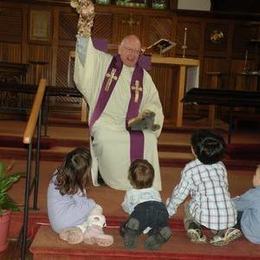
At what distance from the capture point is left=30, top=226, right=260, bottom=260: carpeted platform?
370cm

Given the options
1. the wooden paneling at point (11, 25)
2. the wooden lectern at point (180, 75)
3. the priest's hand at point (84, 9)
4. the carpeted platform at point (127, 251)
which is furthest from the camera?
the wooden paneling at point (11, 25)

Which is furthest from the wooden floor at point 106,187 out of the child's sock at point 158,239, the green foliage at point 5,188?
the child's sock at point 158,239

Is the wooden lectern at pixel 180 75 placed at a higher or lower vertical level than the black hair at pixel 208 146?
higher

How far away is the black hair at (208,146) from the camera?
3879mm

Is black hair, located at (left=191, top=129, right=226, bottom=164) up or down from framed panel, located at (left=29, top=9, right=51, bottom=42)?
down

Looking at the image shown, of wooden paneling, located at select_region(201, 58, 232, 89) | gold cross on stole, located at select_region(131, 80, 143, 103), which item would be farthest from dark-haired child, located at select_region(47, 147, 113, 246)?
wooden paneling, located at select_region(201, 58, 232, 89)

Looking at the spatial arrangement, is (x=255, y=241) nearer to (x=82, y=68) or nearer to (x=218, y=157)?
(x=218, y=157)

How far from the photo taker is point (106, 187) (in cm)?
528

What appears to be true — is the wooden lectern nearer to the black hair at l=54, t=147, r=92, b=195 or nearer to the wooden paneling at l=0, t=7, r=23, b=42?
the wooden paneling at l=0, t=7, r=23, b=42

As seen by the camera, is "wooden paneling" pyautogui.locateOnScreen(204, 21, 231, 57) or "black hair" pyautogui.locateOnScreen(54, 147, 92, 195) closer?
"black hair" pyautogui.locateOnScreen(54, 147, 92, 195)

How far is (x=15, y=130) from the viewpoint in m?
7.21

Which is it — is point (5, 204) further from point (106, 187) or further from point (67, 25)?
point (67, 25)

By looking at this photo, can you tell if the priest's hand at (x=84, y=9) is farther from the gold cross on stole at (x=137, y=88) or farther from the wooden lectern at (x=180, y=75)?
the wooden lectern at (x=180, y=75)

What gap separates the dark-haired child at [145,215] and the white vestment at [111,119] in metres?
1.20
